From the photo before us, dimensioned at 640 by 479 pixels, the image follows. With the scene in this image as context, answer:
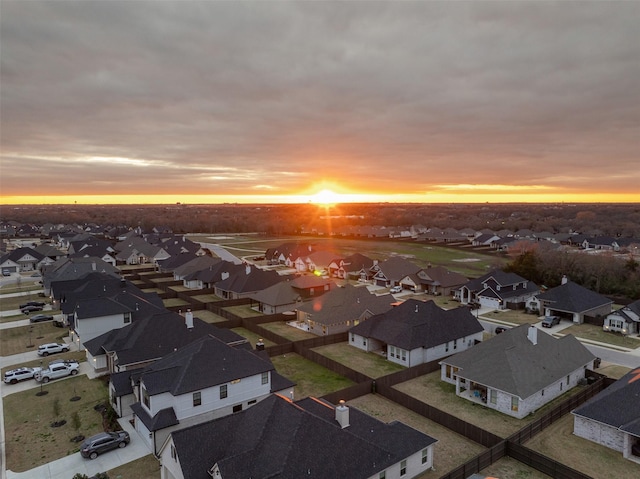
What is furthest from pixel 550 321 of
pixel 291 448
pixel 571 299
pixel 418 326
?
pixel 291 448

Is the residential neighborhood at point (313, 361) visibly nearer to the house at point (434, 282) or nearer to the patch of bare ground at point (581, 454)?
the house at point (434, 282)

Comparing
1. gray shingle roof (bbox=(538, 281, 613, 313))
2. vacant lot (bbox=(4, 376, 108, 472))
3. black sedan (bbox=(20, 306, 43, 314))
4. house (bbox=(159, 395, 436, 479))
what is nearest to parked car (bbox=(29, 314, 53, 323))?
black sedan (bbox=(20, 306, 43, 314))

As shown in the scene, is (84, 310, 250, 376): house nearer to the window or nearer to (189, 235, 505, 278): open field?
the window

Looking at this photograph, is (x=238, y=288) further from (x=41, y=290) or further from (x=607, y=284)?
(x=607, y=284)

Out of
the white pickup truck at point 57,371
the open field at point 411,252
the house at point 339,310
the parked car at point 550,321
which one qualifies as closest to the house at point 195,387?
the white pickup truck at point 57,371

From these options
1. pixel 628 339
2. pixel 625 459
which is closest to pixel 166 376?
pixel 625 459

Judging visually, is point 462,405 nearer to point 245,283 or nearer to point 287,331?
point 287,331
